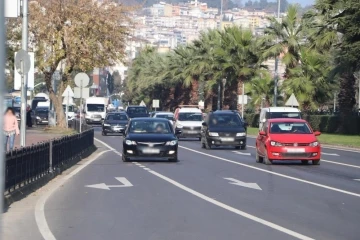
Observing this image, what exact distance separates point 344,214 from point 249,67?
180ft

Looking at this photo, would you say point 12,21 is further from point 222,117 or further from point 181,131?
point 222,117

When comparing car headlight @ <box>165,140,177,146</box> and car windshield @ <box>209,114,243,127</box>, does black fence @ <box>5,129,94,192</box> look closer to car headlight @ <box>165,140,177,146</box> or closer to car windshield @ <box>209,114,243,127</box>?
car headlight @ <box>165,140,177,146</box>

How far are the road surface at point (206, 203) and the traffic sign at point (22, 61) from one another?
3.25 meters

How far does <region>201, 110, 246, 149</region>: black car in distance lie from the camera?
130 ft

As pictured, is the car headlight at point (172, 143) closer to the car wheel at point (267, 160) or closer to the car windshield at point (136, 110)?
the car wheel at point (267, 160)

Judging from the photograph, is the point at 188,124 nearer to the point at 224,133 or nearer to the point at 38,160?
the point at 224,133

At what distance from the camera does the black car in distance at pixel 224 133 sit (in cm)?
3956

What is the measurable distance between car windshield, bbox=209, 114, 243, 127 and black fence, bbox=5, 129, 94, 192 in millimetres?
12039

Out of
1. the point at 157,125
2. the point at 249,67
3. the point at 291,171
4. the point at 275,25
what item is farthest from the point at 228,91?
the point at 291,171

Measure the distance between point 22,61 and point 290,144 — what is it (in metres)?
9.50

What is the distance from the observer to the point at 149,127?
30.4 meters

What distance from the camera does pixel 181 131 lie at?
168 ft

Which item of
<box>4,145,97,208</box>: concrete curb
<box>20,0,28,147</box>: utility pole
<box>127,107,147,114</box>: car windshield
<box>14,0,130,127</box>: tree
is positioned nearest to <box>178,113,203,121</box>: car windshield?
<box>14,0,130,127</box>: tree

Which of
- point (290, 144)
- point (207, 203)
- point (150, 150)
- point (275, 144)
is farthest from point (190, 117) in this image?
point (207, 203)
